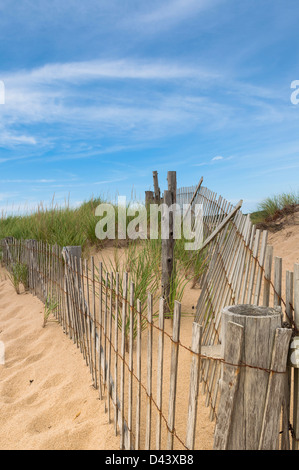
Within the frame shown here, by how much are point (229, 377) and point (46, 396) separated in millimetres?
2109

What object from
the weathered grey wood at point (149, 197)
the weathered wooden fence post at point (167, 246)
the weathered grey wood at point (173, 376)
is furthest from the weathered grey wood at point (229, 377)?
the weathered grey wood at point (149, 197)

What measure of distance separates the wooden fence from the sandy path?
121 millimetres

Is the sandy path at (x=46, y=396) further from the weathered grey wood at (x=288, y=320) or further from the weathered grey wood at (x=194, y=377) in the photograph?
the weathered grey wood at (x=288, y=320)

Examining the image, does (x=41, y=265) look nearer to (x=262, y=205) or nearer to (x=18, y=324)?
(x=18, y=324)

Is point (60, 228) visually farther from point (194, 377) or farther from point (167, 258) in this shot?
point (194, 377)

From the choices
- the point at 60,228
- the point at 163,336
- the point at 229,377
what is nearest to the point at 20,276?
the point at 60,228

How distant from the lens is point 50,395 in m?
3.02

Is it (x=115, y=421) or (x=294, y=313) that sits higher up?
(x=294, y=313)

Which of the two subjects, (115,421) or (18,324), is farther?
(18,324)

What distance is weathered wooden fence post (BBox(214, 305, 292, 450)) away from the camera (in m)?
1.36

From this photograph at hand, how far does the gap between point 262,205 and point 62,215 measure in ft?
18.4

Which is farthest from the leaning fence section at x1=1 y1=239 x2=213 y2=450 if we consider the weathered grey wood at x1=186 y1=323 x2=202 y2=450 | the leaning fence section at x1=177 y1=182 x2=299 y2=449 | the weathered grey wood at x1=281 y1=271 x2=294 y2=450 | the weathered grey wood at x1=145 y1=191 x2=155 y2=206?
the weathered grey wood at x1=145 y1=191 x2=155 y2=206
